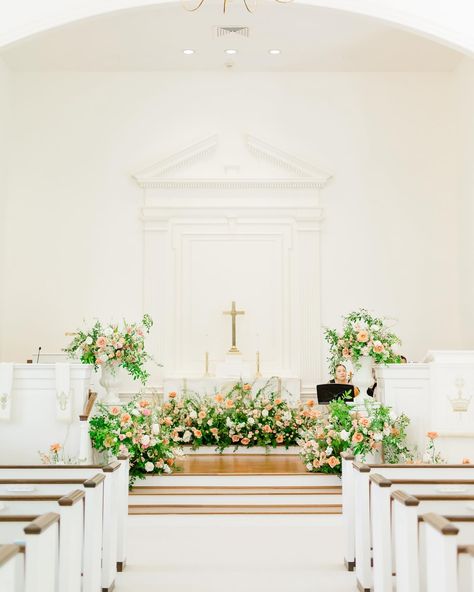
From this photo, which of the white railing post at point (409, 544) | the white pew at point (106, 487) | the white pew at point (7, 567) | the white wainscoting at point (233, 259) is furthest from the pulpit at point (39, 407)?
the white pew at point (7, 567)

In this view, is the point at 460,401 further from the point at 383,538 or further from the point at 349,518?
the point at 383,538

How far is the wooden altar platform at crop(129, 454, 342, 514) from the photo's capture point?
764cm

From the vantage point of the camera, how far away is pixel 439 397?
8305mm

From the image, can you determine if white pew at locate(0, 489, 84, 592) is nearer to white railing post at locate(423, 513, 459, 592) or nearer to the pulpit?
white railing post at locate(423, 513, 459, 592)

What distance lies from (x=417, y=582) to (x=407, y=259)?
8.83 meters

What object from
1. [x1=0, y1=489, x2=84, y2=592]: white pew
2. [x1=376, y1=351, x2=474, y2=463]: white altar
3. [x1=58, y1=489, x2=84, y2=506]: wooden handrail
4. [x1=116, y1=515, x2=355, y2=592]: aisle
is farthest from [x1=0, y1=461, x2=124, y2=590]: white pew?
[x1=376, y1=351, x2=474, y2=463]: white altar

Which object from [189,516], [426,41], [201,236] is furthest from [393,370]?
[426,41]

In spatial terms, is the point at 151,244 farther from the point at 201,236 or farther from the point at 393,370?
the point at 393,370

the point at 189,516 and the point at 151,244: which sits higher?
the point at 151,244

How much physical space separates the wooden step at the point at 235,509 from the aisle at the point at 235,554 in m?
0.13

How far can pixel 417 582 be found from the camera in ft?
13.7

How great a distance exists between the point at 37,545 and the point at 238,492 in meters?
4.67

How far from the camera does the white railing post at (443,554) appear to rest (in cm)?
346

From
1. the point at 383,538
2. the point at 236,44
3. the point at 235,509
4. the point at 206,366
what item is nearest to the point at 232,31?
the point at 236,44
